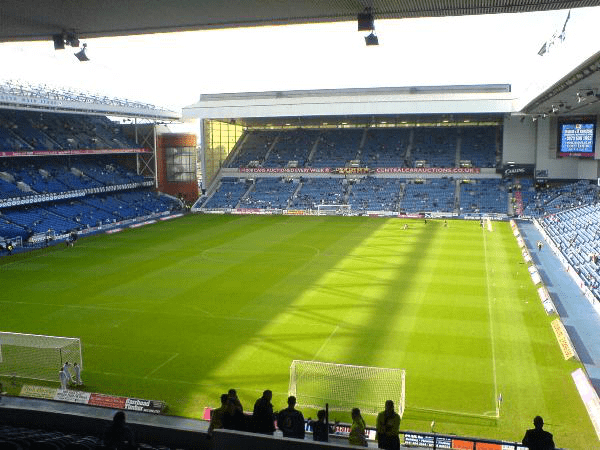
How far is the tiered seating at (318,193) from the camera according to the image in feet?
205

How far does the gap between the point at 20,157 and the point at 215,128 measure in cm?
2621

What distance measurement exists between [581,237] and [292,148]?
43.7 m

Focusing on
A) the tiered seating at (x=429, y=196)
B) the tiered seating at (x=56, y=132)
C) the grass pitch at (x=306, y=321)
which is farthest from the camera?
the tiered seating at (x=429, y=196)

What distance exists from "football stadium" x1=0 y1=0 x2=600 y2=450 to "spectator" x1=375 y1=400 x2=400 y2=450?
0.15ft

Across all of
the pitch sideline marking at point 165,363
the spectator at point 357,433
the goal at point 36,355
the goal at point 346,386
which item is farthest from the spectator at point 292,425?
the goal at point 36,355

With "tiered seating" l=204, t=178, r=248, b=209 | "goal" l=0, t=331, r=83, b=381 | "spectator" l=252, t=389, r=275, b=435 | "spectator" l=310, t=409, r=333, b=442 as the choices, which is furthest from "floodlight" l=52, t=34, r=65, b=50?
"tiered seating" l=204, t=178, r=248, b=209

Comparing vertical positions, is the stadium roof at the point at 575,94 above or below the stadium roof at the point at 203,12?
above

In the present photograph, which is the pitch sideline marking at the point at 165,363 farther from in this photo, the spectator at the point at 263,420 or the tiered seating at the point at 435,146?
the tiered seating at the point at 435,146

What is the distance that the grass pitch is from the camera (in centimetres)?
1578

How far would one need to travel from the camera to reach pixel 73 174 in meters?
54.0

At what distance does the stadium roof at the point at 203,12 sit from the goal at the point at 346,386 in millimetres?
9758

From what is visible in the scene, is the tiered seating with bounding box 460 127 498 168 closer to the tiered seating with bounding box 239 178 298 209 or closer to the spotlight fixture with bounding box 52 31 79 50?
the tiered seating with bounding box 239 178 298 209

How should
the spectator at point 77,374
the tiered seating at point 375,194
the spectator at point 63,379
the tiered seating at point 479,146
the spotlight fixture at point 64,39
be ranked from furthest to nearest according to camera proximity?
the tiered seating at point 479,146
the tiered seating at point 375,194
the spectator at point 77,374
the spectator at point 63,379
the spotlight fixture at point 64,39

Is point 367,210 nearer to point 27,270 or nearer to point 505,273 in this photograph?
point 505,273
